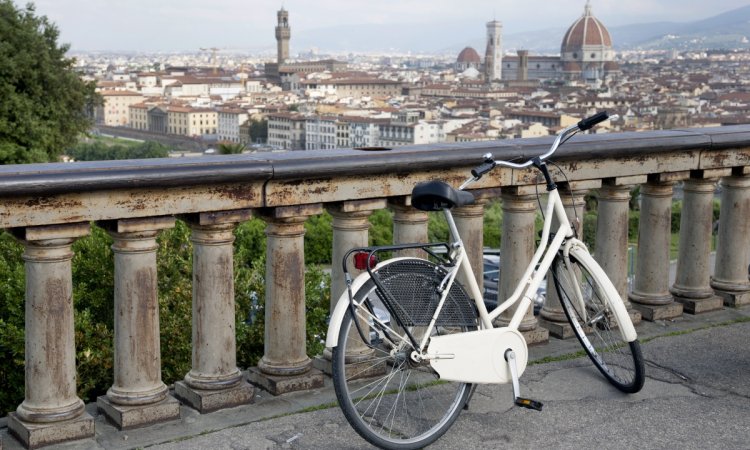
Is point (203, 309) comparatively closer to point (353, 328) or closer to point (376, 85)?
point (353, 328)

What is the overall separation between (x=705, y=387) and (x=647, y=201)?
1.27 metres

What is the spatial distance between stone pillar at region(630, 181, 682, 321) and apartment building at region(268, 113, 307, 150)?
11764 centimetres

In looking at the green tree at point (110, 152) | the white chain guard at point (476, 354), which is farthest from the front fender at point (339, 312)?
the green tree at point (110, 152)

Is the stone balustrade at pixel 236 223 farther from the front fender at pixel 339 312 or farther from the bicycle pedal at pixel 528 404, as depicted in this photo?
the bicycle pedal at pixel 528 404

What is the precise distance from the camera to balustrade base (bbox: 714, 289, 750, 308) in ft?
18.5

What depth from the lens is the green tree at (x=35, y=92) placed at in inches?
1050

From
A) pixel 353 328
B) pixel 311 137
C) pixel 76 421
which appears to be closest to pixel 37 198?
pixel 76 421

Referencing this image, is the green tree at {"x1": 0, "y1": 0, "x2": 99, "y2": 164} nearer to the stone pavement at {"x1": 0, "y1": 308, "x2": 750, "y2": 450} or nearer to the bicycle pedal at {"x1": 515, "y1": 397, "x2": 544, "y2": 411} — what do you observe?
the stone pavement at {"x1": 0, "y1": 308, "x2": 750, "y2": 450}

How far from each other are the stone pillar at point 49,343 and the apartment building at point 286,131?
119387 millimetres

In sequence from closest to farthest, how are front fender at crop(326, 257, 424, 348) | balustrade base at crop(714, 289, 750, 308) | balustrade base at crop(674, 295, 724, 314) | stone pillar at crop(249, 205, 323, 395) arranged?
front fender at crop(326, 257, 424, 348)
stone pillar at crop(249, 205, 323, 395)
balustrade base at crop(674, 295, 724, 314)
balustrade base at crop(714, 289, 750, 308)

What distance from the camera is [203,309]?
12.7 ft

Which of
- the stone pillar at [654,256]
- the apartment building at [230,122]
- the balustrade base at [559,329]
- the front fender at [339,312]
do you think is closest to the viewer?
the front fender at [339,312]

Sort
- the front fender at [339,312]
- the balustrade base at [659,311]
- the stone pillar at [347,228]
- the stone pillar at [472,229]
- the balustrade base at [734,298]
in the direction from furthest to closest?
the balustrade base at [734,298] → the balustrade base at [659,311] → the stone pillar at [472,229] → the stone pillar at [347,228] → the front fender at [339,312]

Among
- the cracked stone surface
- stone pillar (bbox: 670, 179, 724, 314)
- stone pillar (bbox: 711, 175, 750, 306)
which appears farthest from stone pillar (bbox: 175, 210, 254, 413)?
stone pillar (bbox: 711, 175, 750, 306)
